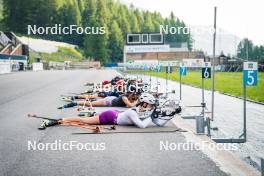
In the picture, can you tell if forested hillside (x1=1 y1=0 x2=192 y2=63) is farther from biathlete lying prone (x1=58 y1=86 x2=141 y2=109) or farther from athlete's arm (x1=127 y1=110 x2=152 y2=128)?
athlete's arm (x1=127 y1=110 x2=152 y2=128)

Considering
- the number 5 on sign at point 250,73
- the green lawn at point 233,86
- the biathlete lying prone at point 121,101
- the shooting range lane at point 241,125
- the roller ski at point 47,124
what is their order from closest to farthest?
1. the shooting range lane at point 241,125
2. the number 5 on sign at point 250,73
3. the roller ski at point 47,124
4. the biathlete lying prone at point 121,101
5. the green lawn at point 233,86

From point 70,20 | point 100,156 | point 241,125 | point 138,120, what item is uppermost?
point 70,20

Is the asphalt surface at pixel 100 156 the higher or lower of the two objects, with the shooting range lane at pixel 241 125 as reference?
higher

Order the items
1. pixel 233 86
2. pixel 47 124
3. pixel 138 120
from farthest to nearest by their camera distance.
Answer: pixel 233 86, pixel 47 124, pixel 138 120

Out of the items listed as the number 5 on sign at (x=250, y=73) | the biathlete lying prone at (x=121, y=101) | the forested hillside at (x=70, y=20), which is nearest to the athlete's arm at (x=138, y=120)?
the number 5 on sign at (x=250, y=73)

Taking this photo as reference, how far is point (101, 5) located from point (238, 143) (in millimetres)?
135406

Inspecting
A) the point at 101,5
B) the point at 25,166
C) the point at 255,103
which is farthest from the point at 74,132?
the point at 101,5

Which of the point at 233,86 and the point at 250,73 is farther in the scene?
the point at 233,86

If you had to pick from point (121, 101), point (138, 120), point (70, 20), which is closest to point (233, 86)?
point (121, 101)

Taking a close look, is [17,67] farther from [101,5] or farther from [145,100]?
[101,5]

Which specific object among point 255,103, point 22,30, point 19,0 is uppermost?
point 19,0

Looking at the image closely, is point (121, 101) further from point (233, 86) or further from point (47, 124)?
point (233, 86)

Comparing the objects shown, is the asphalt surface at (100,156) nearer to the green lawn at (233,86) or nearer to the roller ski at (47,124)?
the roller ski at (47,124)

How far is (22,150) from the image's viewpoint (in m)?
7.93
